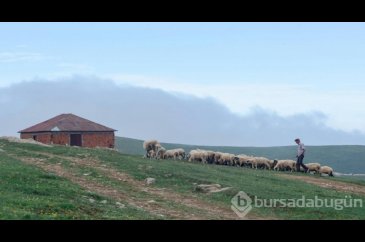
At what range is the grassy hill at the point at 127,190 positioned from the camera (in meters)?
16.5

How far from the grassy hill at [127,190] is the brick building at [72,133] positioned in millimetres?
22507

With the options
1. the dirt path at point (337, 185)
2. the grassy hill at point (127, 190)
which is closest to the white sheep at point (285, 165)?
the dirt path at point (337, 185)

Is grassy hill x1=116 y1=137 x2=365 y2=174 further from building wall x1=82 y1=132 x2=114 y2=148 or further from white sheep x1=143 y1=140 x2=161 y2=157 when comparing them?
white sheep x1=143 y1=140 x2=161 y2=157

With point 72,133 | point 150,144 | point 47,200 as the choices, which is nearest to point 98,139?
point 72,133

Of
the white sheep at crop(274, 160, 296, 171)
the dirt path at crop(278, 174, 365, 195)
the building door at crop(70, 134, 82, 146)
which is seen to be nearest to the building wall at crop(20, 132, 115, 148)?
the building door at crop(70, 134, 82, 146)

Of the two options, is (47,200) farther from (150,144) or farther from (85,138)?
(85,138)

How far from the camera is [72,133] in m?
58.9

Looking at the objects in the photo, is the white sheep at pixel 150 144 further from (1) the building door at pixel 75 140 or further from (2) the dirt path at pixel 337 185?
(2) the dirt path at pixel 337 185

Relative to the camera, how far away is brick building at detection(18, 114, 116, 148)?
58.7 metres

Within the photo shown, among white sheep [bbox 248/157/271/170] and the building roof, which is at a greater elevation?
the building roof

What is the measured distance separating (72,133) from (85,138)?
1592mm

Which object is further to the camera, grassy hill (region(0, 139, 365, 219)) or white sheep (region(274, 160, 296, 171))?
white sheep (region(274, 160, 296, 171))
